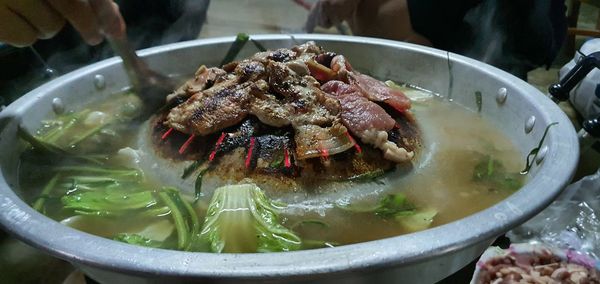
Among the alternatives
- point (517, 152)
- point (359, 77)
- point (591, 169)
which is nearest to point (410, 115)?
point (359, 77)

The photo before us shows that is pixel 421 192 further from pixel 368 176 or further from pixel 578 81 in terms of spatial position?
pixel 578 81

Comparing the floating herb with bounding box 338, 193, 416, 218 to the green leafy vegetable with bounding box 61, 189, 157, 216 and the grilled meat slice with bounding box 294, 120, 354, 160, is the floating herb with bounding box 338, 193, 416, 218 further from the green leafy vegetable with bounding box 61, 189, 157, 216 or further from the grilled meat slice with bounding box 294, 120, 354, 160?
the green leafy vegetable with bounding box 61, 189, 157, 216

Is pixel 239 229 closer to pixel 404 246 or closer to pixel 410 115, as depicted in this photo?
pixel 404 246

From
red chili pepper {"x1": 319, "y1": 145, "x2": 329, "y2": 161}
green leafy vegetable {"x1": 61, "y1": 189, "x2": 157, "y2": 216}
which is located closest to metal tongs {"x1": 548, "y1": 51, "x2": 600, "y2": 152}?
red chili pepper {"x1": 319, "y1": 145, "x2": 329, "y2": 161}

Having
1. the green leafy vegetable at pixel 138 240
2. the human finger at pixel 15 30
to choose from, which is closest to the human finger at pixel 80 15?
the human finger at pixel 15 30

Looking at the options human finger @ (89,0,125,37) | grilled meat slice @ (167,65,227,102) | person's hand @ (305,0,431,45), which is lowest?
person's hand @ (305,0,431,45)
